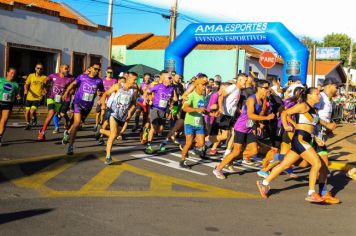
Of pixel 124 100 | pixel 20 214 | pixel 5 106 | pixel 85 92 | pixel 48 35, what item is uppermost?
pixel 48 35

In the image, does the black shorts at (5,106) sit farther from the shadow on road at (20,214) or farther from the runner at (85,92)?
the shadow on road at (20,214)

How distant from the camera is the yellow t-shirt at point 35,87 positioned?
11.9 metres

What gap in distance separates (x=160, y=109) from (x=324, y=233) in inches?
237

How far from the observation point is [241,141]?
7629 mm

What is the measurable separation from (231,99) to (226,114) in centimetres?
39

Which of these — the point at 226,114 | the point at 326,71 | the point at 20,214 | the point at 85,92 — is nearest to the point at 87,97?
the point at 85,92

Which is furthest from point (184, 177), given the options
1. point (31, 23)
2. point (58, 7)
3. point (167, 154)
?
point (58, 7)

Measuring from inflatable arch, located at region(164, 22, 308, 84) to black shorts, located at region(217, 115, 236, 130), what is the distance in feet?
22.1

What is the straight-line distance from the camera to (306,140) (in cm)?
649

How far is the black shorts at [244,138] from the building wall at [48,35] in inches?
575

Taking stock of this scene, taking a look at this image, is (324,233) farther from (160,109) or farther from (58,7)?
(58,7)

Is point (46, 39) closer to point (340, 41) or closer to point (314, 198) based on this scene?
point (314, 198)

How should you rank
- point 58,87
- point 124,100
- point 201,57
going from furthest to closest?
point 201,57 → point 58,87 → point 124,100

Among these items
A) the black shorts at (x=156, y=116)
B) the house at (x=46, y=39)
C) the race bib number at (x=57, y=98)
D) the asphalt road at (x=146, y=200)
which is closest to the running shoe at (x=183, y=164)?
the asphalt road at (x=146, y=200)
